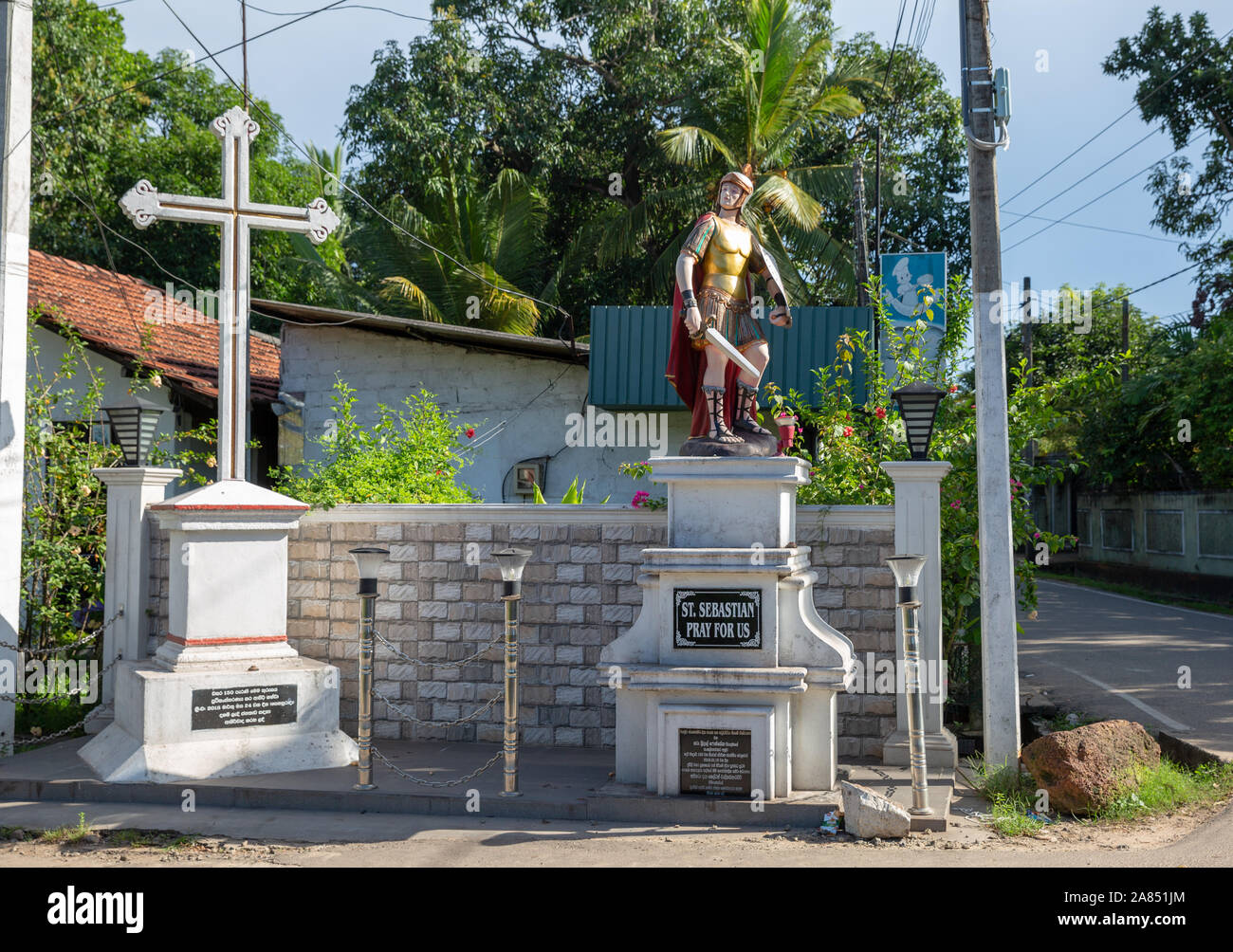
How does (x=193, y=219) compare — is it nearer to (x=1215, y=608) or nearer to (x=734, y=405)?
(x=734, y=405)

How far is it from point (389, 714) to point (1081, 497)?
2637 centimetres

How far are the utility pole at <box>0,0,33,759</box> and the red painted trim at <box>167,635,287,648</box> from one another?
5.61 feet

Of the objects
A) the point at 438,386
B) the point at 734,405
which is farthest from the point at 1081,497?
the point at 734,405

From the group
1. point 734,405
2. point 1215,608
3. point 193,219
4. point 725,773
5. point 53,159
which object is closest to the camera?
point 725,773

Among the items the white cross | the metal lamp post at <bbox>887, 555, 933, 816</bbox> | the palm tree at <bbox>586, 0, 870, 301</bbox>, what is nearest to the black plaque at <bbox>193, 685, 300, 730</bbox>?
the white cross

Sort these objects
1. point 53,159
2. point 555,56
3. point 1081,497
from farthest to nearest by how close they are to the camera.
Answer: point 1081,497
point 555,56
point 53,159

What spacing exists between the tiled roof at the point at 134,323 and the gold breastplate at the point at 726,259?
727 cm

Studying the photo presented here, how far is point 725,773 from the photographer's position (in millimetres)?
7184

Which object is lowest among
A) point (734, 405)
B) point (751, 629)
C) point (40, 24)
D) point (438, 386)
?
point (751, 629)

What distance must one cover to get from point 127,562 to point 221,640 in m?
2.15

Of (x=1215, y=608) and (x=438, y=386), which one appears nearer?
(x=438, y=386)

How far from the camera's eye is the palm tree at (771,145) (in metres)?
20.7

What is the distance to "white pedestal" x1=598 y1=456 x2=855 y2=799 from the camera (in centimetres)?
718

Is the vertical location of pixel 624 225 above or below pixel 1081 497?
above
